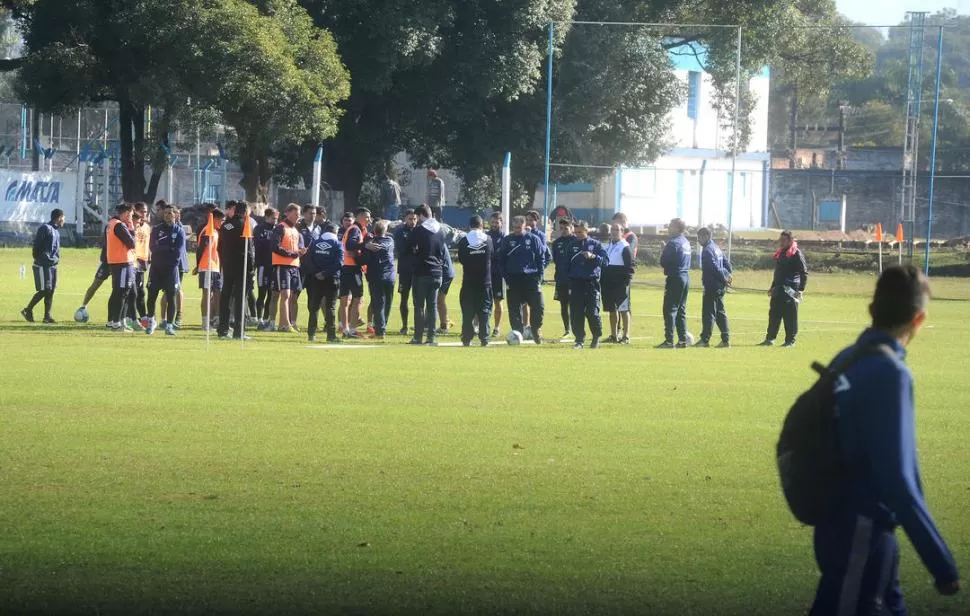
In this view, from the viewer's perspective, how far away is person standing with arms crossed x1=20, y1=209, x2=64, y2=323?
2442cm

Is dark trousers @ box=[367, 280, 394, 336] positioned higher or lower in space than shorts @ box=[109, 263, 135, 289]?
lower

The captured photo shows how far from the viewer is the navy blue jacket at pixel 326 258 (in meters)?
22.9

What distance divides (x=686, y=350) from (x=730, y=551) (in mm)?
15088

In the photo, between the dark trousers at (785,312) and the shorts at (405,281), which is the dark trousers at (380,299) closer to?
the shorts at (405,281)

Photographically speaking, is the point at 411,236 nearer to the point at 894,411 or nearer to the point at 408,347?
the point at 408,347

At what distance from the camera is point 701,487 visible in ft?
34.3

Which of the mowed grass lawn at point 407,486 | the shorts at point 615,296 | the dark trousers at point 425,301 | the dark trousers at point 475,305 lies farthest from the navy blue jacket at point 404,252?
the mowed grass lawn at point 407,486

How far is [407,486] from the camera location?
1029 centimetres

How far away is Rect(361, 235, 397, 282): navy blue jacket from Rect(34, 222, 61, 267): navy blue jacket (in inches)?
200

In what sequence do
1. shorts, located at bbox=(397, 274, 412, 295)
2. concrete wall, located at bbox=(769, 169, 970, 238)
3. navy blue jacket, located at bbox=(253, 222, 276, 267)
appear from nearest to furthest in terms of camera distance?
1. shorts, located at bbox=(397, 274, 412, 295)
2. navy blue jacket, located at bbox=(253, 222, 276, 267)
3. concrete wall, located at bbox=(769, 169, 970, 238)

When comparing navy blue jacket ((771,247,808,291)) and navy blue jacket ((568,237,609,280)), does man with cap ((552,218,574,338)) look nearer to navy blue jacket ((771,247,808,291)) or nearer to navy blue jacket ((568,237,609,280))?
navy blue jacket ((568,237,609,280))

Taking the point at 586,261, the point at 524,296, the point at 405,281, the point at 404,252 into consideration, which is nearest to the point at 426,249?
the point at 404,252

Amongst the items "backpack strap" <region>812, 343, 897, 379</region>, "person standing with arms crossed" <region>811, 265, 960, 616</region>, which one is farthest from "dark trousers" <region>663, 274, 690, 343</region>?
"backpack strap" <region>812, 343, 897, 379</region>

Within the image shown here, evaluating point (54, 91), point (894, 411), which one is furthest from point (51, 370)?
point (54, 91)
